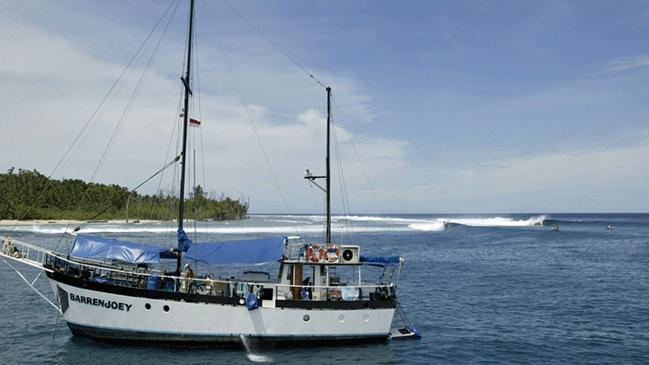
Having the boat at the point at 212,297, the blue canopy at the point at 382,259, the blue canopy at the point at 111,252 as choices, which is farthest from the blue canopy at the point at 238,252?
the blue canopy at the point at 382,259

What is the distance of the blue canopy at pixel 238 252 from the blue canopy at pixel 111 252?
1.52 metres

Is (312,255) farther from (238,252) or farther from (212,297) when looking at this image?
(212,297)

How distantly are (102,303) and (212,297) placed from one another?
451cm

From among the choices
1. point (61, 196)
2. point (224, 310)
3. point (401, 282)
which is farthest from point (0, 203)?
point (224, 310)

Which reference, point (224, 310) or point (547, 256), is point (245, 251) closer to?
point (224, 310)

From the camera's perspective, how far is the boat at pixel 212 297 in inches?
773

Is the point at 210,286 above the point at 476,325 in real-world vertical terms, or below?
above

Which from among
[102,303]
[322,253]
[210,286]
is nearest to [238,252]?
[210,286]

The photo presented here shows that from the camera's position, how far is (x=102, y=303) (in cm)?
1981

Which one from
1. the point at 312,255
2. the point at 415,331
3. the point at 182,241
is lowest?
the point at 415,331

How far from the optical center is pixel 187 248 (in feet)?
68.7

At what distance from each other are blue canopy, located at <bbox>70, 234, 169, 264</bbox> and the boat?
0.13ft

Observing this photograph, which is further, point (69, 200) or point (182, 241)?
point (69, 200)

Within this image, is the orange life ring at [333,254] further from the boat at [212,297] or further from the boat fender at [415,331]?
the boat fender at [415,331]
